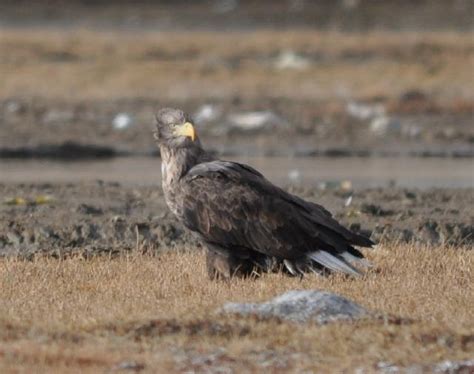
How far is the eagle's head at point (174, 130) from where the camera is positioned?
10.5 meters

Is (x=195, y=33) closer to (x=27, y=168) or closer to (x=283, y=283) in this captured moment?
(x=27, y=168)

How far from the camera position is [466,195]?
15500 millimetres

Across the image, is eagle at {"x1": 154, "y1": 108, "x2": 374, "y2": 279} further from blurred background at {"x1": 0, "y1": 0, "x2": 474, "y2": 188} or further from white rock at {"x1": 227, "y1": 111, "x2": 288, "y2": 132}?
white rock at {"x1": 227, "y1": 111, "x2": 288, "y2": 132}

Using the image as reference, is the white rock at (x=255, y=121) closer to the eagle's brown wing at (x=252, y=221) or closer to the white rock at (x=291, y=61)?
the white rock at (x=291, y=61)

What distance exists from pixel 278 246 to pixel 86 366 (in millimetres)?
3187

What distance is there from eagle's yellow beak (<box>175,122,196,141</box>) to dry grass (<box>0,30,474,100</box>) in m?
16.1

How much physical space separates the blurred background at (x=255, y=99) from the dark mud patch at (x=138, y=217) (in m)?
2.24

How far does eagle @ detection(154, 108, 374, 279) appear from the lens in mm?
10281

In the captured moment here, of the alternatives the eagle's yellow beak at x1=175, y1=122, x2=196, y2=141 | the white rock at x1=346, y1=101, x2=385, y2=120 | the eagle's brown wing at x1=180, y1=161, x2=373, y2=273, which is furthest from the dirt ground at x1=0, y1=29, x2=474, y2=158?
the eagle's brown wing at x1=180, y1=161, x2=373, y2=273

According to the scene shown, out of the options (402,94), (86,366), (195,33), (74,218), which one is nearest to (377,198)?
(74,218)

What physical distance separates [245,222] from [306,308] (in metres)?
1.95

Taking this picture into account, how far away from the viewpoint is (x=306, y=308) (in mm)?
8453

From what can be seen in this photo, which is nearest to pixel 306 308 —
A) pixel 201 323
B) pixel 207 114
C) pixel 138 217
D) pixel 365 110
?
pixel 201 323

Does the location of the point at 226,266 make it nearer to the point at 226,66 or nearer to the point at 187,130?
the point at 187,130
